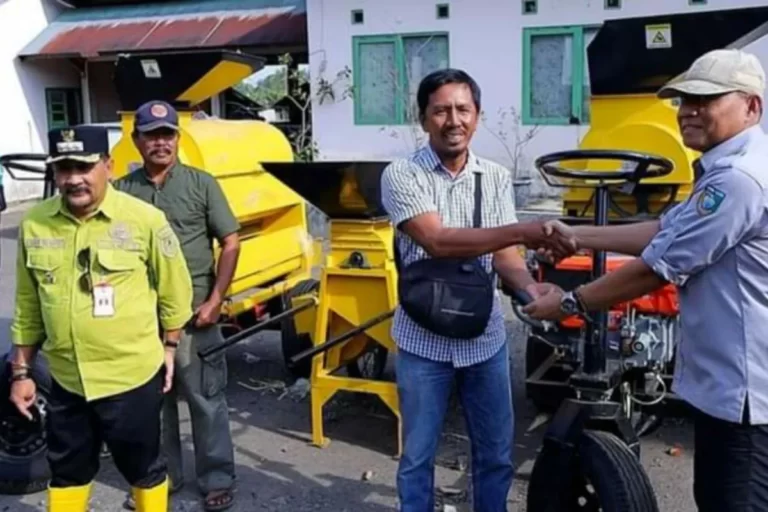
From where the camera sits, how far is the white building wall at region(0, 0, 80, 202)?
52.7ft

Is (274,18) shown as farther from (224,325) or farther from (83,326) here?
(83,326)

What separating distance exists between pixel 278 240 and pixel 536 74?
715 centimetres

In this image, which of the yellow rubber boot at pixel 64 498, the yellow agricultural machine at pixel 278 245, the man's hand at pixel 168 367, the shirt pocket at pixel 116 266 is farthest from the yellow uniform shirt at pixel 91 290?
the yellow agricultural machine at pixel 278 245

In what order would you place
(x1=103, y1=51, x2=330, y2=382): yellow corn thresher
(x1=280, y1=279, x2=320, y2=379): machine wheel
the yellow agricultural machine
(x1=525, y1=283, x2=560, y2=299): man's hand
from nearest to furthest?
(x1=525, y1=283, x2=560, y2=299): man's hand, the yellow agricultural machine, (x1=103, y1=51, x2=330, y2=382): yellow corn thresher, (x1=280, y1=279, x2=320, y2=379): machine wheel

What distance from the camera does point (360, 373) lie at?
5.58 m

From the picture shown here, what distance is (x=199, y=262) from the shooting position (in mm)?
4125

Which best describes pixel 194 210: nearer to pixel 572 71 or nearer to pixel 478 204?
pixel 478 204

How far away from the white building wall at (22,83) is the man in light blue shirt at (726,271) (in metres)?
15.6

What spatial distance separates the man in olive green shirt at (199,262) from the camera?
13.1 ft

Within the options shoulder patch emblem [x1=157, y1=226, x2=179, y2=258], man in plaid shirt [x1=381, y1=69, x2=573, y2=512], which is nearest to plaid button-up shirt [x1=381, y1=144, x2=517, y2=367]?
man in plaid shirt [x1=381, y1=69, x2=573, y2=512]

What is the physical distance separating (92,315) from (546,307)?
5.24 feet

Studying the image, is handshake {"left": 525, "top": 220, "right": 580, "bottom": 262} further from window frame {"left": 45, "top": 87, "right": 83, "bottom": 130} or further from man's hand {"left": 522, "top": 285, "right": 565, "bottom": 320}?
window frame {"left": 45, "top": 87, "right": 83, "bottom": 130}

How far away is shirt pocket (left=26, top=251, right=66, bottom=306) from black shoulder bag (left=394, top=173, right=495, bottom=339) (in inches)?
48.9

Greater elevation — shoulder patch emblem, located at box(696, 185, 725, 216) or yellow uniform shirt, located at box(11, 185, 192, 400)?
shoulder patch emblem, located at box(696, 185, 725, 216)
